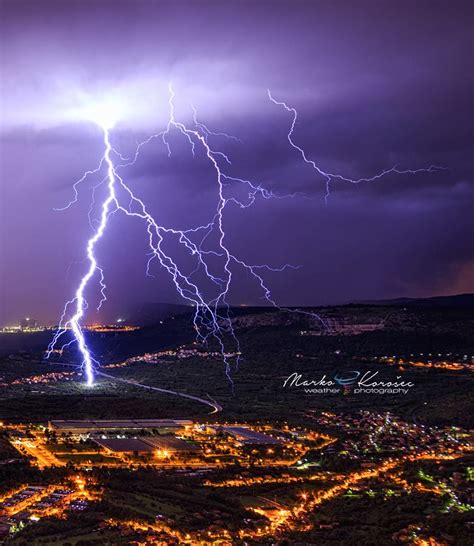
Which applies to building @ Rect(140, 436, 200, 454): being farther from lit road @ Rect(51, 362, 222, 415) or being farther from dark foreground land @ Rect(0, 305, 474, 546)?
lit road @ Rect(51, 362, 222, 415)

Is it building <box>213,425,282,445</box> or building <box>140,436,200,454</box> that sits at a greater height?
building <box>140,436,200,454</box>

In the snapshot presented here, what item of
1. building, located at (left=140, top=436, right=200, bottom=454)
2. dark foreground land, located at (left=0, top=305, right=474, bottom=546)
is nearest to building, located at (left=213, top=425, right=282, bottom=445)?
dark foreground land, located at (left=0, top=305, right=474, bottom=546)

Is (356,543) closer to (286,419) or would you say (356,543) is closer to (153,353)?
(286,419)

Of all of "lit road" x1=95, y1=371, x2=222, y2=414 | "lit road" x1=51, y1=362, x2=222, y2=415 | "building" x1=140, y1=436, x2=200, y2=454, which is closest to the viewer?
"building" x1=140, y1=436, x2=200, y2=454

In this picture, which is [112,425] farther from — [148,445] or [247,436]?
[247,436]

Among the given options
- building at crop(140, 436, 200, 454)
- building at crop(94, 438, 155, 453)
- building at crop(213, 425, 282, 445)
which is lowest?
building at crop(213, 425, 282, 445)

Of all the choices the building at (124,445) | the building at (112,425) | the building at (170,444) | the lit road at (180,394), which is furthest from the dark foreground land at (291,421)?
the building at (170,444)

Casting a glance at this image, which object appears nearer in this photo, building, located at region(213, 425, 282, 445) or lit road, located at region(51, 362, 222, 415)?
building, located at region(213, 425, 282, 445)

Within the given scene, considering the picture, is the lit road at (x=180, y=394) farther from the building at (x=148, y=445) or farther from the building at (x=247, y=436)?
the building at (x=148, y=445)

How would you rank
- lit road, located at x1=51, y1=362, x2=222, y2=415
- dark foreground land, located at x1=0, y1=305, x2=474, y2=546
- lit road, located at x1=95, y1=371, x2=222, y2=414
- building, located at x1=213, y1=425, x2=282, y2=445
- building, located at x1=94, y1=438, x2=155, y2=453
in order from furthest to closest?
lit road, located at x1=51, y1=362, x2=222, y2=415 → lit road, located at x1=95, y1=371, x2=222, y2=414 → building, located at x1=213, y1=425, x2=282, y2=445 → building, located at x1=94, y1=438, x2=155, y2=453 → dark foreground land, located at x1=0, y1=305, x2=474, y2=546

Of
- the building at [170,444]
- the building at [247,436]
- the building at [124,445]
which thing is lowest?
the building at [247,436]
